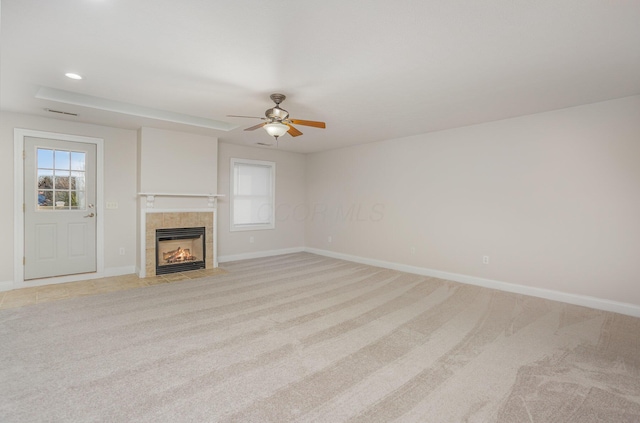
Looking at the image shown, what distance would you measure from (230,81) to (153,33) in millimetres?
Result: 917

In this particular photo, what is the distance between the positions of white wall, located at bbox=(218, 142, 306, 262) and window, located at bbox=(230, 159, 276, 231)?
0.12 metres

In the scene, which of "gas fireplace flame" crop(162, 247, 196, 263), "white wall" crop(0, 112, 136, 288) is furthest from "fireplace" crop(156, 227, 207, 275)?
"white wall" crop(0, 112, 136, 288)

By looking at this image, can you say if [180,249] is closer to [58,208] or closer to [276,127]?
[58,208]

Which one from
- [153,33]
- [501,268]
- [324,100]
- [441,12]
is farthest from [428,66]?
[501,268]

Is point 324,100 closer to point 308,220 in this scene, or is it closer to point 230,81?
point 230,81

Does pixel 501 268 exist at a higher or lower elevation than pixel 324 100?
lower

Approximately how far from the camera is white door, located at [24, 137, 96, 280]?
4.34 m

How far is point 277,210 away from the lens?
7.10m

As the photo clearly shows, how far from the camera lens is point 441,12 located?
6.44 feet

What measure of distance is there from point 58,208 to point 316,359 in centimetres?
469

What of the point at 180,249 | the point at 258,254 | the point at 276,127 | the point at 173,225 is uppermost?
the point at 276,127

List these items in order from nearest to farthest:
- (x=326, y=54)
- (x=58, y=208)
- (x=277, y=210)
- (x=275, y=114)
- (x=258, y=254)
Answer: (x=326, y=54) → (x=275, y=114) → (x=58, y=208) → (x=258, y=254) → (x=277, y=210)

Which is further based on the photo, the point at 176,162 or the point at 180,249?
the point at 180,249

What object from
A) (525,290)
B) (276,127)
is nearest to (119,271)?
(276,127)
